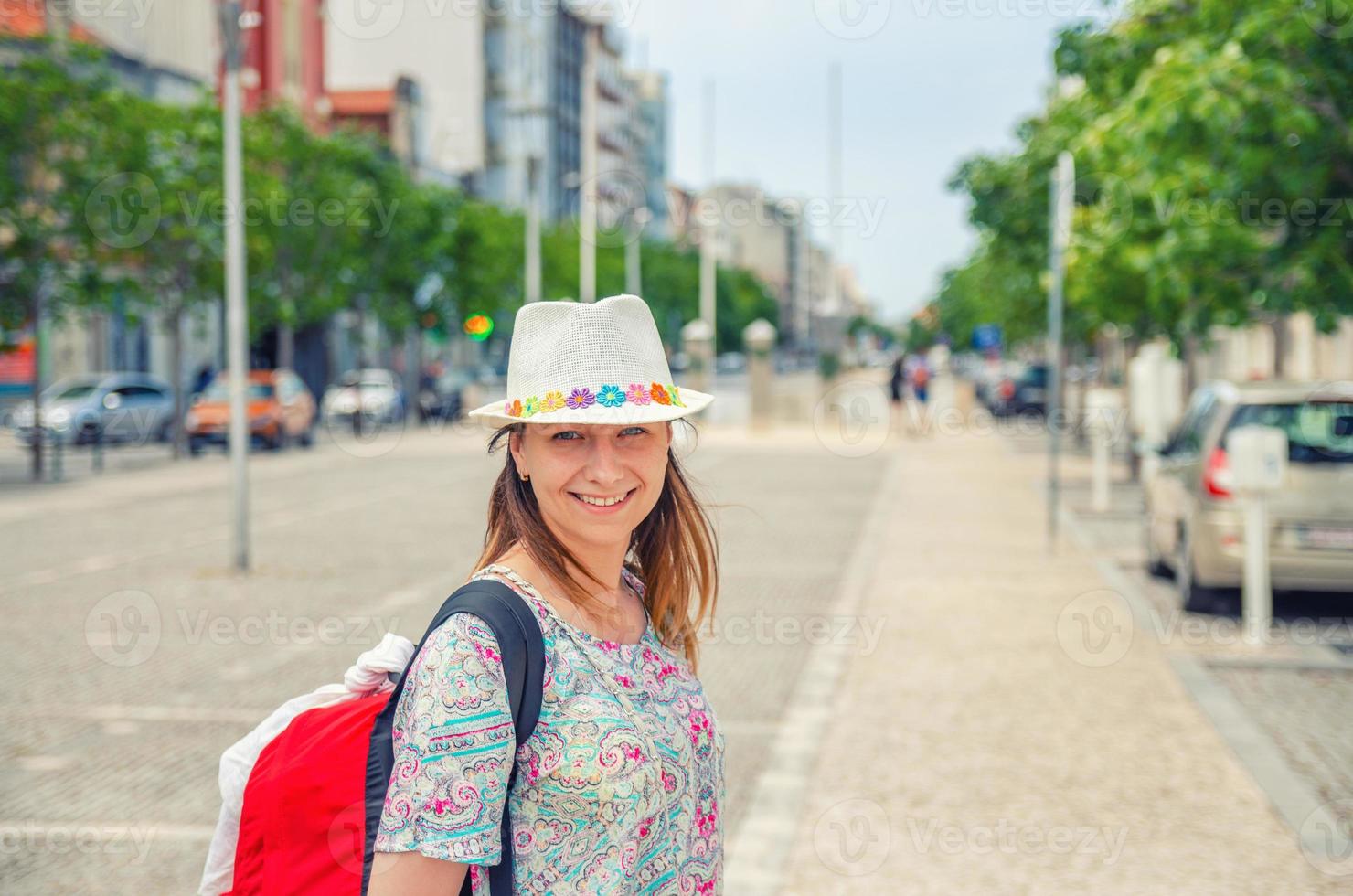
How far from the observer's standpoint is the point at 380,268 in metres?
44.3

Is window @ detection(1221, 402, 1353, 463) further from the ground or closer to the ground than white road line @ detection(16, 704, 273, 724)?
further from the ground

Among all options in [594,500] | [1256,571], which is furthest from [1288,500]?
[594,500]

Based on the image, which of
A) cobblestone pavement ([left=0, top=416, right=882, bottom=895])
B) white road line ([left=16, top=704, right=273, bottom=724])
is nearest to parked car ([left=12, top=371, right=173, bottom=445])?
cobblestone pavement ([left=0, top=416, right=882, bottom=895])

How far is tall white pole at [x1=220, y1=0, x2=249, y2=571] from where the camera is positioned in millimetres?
12969

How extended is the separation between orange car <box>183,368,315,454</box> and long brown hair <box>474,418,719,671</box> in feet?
95.4

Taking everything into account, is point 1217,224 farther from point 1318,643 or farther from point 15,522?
point 15,522

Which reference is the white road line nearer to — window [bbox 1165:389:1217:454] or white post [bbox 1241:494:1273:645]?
white post [bbox 1241:494:1273:645]

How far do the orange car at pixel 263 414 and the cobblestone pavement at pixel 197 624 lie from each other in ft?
25.2

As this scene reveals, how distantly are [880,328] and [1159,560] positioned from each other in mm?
171990

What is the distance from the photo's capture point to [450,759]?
78.7 inches

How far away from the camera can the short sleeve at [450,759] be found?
1994mm

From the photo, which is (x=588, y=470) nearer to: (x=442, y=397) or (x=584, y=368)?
(x=584, y=368)

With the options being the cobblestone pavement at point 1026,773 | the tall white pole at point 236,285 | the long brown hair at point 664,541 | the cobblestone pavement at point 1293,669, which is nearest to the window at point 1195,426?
the cobblestone pavement at point 1293,669

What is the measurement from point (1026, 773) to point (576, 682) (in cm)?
485
